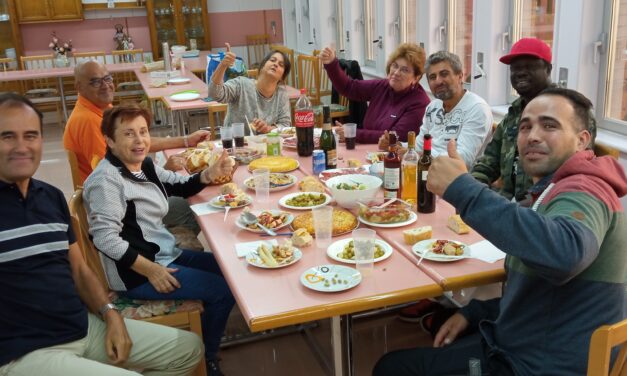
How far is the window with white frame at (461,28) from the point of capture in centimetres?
475

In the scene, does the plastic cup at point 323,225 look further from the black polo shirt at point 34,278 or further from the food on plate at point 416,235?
the black polo shirt at point 34,278

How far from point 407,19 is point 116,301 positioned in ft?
14.1

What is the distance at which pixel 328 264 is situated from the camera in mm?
1738

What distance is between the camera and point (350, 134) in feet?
9.98

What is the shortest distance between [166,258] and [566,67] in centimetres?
240

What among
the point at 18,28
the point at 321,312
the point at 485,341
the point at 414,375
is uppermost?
the point at 18,28

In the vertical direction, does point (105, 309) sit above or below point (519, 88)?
below

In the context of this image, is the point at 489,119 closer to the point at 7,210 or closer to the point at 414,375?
the point at 414,375

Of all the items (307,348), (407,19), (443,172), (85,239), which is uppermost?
(407,19)

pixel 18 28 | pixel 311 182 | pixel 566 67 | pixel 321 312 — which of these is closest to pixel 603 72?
pixel 566 67

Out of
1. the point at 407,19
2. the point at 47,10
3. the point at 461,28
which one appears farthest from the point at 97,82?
the point at 47,10

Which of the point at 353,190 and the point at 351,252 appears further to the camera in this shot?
the point at 353,190

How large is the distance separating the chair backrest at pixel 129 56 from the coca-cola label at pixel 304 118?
20.2ft

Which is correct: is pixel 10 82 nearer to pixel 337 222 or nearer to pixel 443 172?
pixel 337 222
